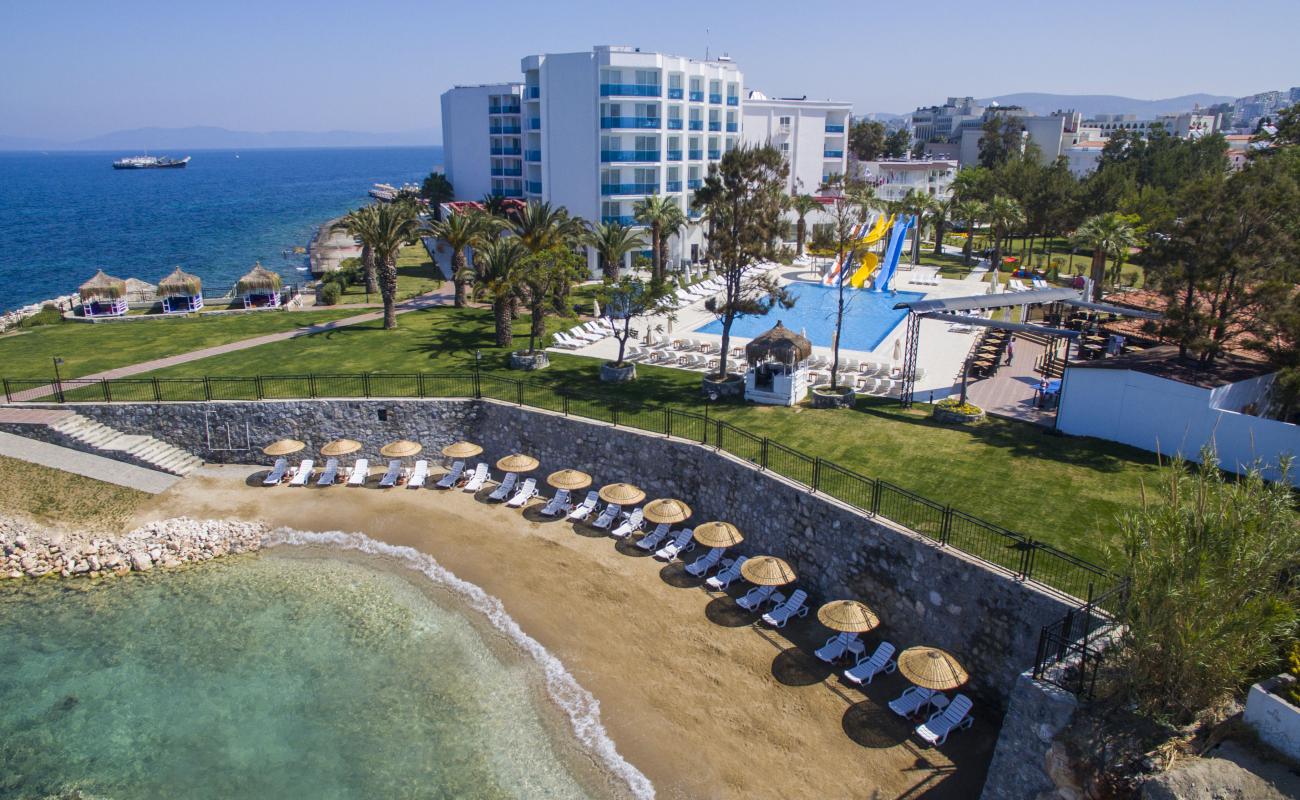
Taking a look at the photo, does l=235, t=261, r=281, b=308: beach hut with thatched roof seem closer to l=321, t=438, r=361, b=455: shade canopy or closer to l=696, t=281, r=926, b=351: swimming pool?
l=321, t=438, r=361, b=455: shade canopy

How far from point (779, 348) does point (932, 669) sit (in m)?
13.9

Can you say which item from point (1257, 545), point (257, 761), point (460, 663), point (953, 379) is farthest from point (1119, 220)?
point (257, 761)

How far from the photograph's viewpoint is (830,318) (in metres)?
44.3

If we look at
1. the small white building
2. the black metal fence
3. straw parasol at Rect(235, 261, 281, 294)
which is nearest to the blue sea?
straw parasol at Rect(235, 261, 281, 294)

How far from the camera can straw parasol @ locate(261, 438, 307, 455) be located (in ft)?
88.4

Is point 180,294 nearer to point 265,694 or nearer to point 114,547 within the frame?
point 114,547

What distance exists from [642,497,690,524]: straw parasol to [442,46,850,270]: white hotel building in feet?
112

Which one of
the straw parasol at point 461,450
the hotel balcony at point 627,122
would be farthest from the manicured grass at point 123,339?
the hotel balcony at point 627,122

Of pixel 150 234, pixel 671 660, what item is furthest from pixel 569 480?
pixel 150 234

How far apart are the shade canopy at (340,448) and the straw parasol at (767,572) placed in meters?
15.1

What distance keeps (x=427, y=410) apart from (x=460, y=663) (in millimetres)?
12187

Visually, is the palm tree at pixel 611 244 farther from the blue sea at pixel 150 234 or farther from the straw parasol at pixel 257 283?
the blue sea at pixel 150 234

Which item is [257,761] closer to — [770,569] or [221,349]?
[770,569]

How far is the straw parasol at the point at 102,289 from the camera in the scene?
41688 millimetres
